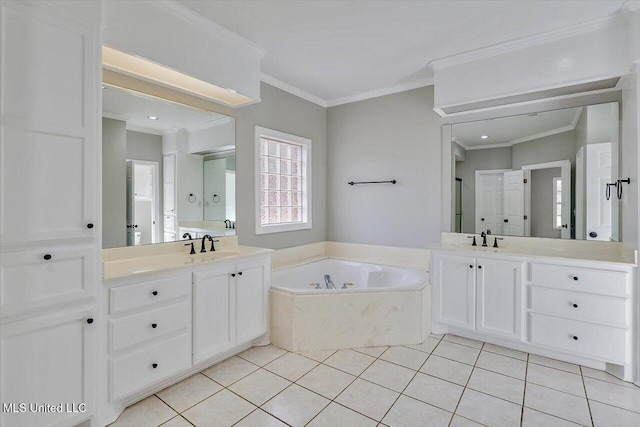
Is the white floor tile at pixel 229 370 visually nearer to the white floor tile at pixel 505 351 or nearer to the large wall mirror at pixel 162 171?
the large wall mirror at pixel 162 171

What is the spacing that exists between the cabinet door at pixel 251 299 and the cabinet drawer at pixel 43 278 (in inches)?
42.0

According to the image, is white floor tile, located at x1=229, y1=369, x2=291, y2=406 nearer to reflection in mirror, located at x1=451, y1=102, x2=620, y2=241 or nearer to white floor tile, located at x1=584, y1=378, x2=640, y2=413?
white floor tile, located at x1=584, y1=378, x2=640, y2=413

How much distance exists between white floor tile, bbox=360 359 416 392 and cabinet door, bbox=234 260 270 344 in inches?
37.9

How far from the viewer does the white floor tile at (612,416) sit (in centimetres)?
179

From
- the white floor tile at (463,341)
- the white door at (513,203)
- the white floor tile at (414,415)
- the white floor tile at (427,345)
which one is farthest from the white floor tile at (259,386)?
the white door at (513,203)

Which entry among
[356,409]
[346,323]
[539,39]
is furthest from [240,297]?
[539,39]

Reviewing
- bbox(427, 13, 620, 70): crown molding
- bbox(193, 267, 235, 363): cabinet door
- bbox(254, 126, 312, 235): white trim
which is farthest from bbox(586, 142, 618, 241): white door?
bbox(193, 267, 235, 363): cabinet door

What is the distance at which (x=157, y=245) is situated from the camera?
2.51m

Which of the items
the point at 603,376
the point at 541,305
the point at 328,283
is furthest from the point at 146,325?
the point at 603,376

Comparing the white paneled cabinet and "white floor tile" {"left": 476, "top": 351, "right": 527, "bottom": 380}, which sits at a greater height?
the white paneled cabinet

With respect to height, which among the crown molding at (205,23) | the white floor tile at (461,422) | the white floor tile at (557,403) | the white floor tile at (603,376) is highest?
the crown molding at (205,23)

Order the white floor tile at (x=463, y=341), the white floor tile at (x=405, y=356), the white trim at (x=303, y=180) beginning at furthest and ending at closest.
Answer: the white trim at (x=303, y=180) → the white floor tile at (x=463, y=341) → the white floor tile at (x=405, y=356)

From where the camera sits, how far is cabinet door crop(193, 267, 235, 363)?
2.24 meters

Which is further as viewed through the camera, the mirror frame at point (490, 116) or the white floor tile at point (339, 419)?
the mirror frame at point (490, 116)
